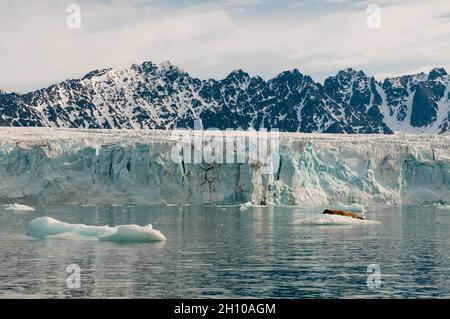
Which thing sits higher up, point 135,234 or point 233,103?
point 233,103

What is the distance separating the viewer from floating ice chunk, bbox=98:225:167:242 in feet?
96.7

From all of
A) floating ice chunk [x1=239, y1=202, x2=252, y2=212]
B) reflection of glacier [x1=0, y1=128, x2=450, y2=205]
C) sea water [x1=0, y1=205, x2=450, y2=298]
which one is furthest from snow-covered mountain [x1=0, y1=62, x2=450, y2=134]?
sea water [x1=0, y1=205, x2=450, y2=298]

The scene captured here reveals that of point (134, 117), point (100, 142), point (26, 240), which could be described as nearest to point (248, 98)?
point (134, 117)

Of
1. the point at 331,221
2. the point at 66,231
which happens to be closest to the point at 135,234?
the point at 66,231

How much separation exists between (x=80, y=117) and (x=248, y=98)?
45723 millimetres

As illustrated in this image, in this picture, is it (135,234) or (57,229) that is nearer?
→ (135,234)

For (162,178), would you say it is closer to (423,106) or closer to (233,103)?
(233,103)

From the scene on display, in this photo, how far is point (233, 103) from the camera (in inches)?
6959

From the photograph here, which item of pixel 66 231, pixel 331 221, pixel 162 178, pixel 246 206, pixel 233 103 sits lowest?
pixel 246 206

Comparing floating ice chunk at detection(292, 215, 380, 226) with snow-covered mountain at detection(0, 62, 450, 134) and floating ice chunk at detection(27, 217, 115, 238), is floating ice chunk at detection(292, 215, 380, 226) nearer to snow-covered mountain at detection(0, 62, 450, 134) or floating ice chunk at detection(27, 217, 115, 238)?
floating ice chunk at detection(27, 217, 115, 238)

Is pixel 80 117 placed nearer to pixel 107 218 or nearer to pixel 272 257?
pixel 107 218

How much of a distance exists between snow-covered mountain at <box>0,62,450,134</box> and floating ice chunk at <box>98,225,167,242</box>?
117837 millimetres

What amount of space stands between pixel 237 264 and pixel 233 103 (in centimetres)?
15392

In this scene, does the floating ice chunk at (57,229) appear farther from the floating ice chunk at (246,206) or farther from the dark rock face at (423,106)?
the dark rock face at (423,106)
